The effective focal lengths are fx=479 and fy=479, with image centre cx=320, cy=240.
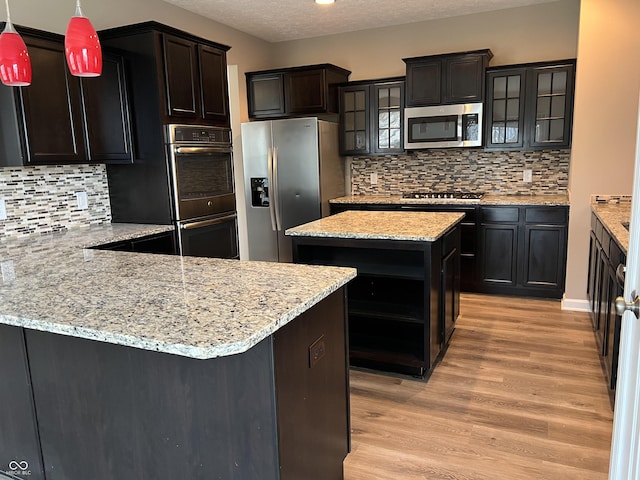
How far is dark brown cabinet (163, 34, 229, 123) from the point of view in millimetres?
3402

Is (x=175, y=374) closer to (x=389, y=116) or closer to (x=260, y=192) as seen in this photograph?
(x=260, y=192)

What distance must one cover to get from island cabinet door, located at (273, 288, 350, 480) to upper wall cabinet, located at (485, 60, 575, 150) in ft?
10.9

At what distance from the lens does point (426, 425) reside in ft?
7.84

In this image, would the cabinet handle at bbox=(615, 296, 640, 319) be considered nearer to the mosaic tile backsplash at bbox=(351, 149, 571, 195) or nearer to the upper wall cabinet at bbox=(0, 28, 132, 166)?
the upper wall cabinet at bbox=(0, 28, 132, 166)

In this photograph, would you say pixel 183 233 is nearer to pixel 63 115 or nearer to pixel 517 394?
pixel 63 115

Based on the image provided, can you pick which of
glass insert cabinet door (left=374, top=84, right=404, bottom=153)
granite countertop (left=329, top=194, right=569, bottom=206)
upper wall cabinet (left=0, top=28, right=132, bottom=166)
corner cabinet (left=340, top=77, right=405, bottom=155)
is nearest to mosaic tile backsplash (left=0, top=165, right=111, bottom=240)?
upper wall cabinet (left=0, top=28, right=132, bottom=166)

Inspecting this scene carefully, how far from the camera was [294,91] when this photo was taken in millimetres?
5066

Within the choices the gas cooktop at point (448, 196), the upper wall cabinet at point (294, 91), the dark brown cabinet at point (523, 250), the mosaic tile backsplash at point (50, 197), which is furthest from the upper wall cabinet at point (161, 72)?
the dark brown cabinet at point (523, 250)

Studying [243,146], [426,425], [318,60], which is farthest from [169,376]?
[318,60]

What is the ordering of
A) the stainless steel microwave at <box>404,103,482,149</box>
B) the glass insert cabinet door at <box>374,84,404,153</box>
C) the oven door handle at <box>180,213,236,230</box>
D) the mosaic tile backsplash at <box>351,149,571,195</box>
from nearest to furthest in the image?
the oven door handle at <box>180,213,236,230</box>, the stainless steel microwave at <box>404,103,482,149</box>, the mosaic tile backsplash at <box>351,149,571,195</box>, the glass insert cabinet door at <box>374,84,404,153</box>

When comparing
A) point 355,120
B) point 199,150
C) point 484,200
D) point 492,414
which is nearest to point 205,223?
point 199,150

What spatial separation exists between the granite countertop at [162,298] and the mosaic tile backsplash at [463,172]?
11.5 ft

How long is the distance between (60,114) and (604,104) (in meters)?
3.87

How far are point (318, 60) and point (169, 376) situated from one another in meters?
4.81
